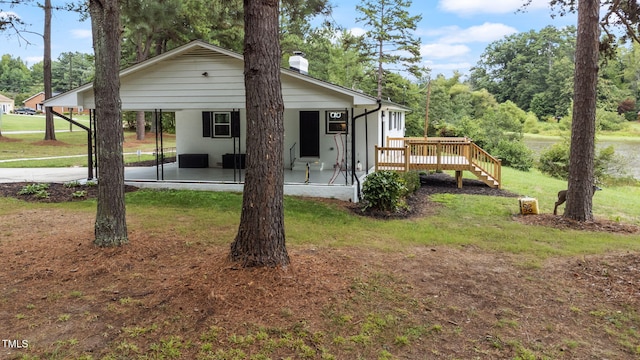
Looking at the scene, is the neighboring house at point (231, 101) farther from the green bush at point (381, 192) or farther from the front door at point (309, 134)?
the green bush at point (381, 192)

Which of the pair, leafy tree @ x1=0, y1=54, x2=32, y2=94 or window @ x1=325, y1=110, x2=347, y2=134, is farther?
leafy tree @ x1=0, y1=54, x2=32, y2=94

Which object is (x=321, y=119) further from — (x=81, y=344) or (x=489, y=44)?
(x=489, y=44)

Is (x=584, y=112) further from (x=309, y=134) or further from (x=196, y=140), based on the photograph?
(x=196, y=140)

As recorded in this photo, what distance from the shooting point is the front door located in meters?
13.2

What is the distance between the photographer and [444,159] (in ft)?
44.6

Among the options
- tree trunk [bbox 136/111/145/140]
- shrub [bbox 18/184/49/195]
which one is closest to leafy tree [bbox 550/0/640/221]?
shrub [bbox 18/184/49/195]

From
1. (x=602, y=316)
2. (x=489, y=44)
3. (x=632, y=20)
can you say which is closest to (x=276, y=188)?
(x=602, y=316)

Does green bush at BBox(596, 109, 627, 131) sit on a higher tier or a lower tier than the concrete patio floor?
higher

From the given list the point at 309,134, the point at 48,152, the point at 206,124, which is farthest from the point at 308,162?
the point at 48,152

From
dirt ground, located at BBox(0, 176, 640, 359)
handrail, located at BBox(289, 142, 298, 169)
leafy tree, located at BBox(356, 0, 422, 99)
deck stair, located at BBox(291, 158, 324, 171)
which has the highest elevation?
leafy tree, located at BBox(356, 0, 422, 99)

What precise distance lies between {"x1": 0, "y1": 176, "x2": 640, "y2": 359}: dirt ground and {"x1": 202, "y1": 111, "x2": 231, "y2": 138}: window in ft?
27.5

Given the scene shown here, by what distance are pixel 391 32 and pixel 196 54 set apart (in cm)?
1996

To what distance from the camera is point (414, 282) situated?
4.50 m

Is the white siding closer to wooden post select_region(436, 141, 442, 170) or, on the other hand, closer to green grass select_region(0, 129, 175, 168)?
green grass select_region(0, 129, 175, 168)
